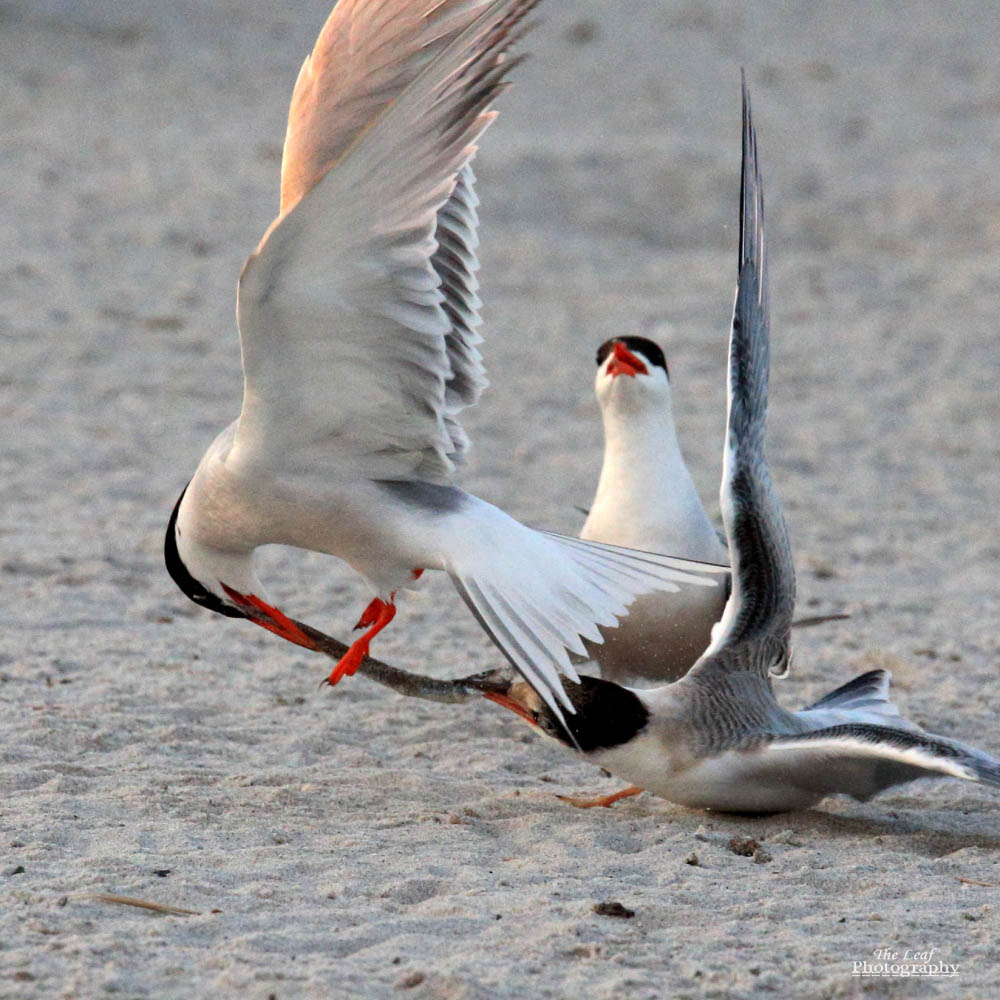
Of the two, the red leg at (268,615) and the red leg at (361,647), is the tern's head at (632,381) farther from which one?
the red leg at (268,615)

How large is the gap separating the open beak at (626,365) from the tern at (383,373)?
3.16 ft

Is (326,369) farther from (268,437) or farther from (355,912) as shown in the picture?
(355,912)

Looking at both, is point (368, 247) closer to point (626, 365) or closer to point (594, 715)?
point (594, 715)

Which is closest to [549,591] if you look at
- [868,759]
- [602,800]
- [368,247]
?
[602,800]

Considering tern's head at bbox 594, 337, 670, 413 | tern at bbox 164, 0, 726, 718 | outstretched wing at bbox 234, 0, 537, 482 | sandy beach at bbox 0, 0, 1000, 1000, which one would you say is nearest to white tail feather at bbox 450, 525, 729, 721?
tern at bbox 164, 0, 726, 718

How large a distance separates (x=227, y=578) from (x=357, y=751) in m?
0.59

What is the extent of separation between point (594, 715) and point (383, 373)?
0.95 meters

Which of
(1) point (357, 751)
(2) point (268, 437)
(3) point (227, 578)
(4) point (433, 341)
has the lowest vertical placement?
(1) point (357, 751)

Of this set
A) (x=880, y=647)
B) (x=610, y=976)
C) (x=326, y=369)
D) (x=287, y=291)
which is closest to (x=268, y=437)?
(x=326, y=369)

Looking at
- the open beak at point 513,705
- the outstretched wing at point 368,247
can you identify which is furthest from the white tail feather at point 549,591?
the outstretched wing at point 368,247

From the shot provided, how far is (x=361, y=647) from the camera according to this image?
4.42m

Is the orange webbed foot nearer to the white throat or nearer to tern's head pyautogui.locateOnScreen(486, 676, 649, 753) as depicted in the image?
tern's head pyautogui.locateOnScreen(486, 676, 649, 753)

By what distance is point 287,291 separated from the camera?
3.67 metres

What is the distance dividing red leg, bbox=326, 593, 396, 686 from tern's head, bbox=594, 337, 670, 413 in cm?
118
